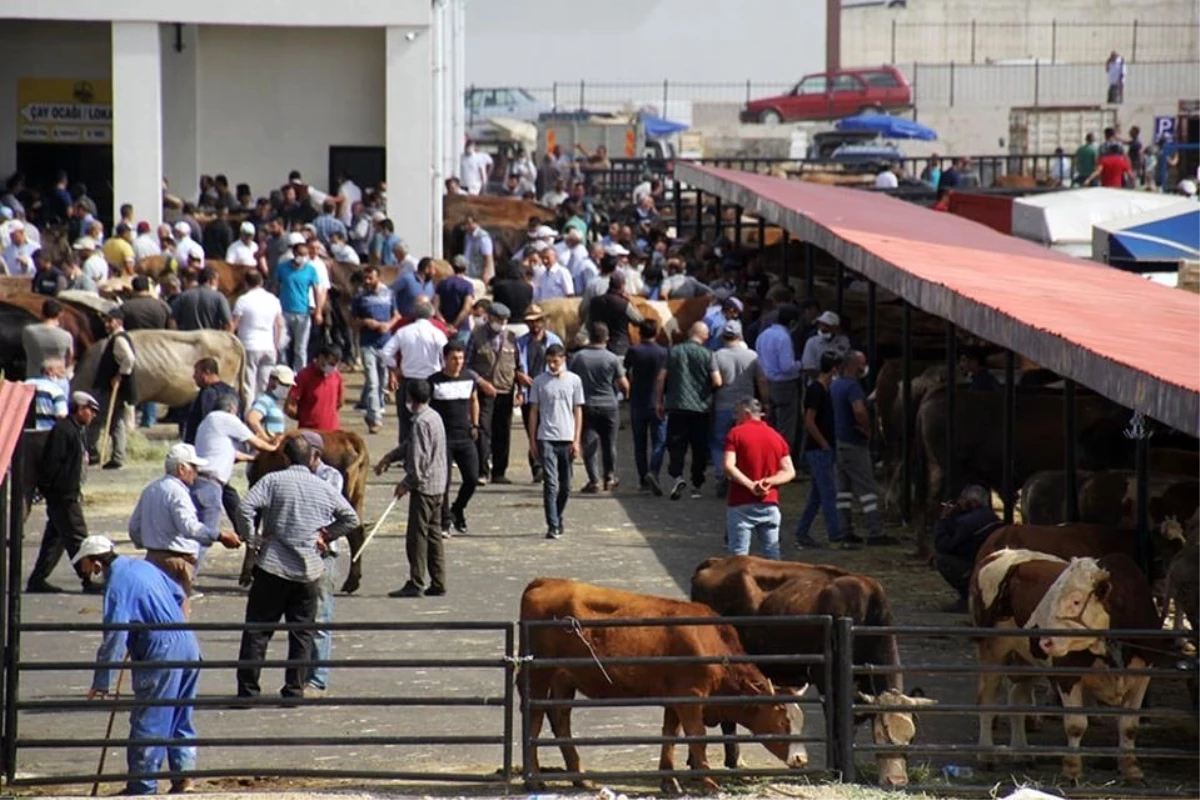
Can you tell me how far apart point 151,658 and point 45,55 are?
86.3 ft

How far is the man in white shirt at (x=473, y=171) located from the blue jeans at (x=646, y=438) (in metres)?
21.2

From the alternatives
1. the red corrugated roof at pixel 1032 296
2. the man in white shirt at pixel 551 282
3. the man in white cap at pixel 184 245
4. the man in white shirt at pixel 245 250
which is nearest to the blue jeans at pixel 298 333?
the man in white cap at pixel 184 245

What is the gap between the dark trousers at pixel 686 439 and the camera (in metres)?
20.0

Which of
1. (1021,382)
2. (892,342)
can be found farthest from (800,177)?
(1021,382)

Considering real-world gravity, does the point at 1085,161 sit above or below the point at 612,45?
below

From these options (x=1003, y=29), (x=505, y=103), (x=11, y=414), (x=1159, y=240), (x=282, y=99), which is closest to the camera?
(x=11, y=414)

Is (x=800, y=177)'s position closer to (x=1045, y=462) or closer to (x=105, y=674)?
(x=1045, y=462)

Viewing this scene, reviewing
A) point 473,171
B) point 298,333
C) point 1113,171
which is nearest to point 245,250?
point 298,333

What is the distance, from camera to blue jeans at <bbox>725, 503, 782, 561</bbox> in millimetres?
15773

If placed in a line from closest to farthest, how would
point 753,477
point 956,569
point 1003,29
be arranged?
point 956,569
point 753,477
point 1003,29

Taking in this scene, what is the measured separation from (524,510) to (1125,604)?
847cm

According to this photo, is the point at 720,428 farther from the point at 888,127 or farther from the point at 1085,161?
the point at 888,127

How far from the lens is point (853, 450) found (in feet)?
59.4

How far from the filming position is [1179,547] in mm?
13562
